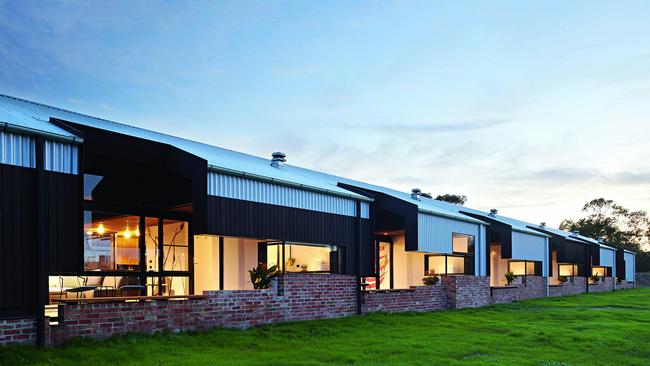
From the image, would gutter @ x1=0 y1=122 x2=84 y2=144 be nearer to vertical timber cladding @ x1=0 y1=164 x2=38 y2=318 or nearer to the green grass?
vertical timber cladding @ x1=0 y1=164 x2=38 y2=318

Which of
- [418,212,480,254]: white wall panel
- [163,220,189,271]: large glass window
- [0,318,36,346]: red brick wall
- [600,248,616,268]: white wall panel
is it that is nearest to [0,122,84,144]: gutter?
[0,318,36,346]: red brick wall

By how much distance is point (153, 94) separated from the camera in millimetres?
19766

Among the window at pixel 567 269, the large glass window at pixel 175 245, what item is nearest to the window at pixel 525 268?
the window at pixel 567 269

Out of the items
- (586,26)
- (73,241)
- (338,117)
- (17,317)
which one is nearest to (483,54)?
(586,26)

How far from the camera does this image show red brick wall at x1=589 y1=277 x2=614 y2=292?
40469 millimetres

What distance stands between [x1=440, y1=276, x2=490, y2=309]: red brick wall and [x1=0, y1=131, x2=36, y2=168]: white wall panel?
1480 cm

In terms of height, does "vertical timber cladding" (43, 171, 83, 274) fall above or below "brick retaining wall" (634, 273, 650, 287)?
above

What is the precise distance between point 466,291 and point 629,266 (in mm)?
38206

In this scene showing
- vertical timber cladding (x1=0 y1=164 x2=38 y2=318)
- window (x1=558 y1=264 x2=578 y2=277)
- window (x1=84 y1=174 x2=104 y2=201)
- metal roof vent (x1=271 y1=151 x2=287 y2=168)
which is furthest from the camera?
window (x1=558 y1=264 x2=578 y2=277)

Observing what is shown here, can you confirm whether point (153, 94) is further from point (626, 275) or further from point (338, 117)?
point (626, 275)

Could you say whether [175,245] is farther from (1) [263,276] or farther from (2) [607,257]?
(2) [607,257]

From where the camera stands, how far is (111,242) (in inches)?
567

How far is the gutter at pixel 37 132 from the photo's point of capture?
973 cm

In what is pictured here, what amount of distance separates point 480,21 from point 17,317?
46.6 feet
